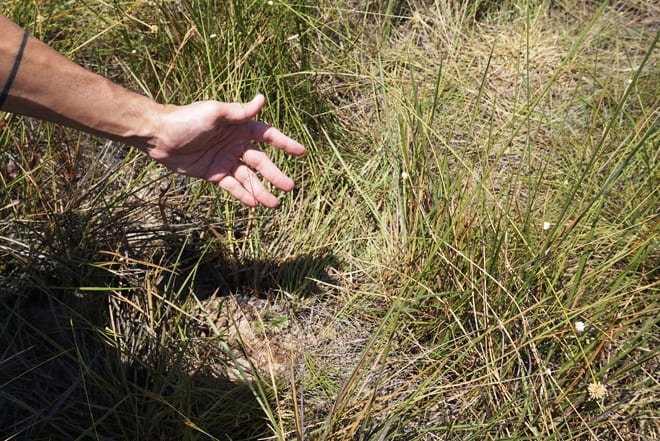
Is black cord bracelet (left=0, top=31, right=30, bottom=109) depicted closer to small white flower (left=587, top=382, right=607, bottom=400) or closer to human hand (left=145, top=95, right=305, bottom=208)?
human hand (left=145, top=95, right=305, bottom=208)

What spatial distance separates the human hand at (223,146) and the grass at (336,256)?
0.17m

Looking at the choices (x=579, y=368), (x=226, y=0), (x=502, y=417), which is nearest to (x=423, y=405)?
(x=502, y=417)

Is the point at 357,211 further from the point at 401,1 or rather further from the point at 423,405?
the point at 401,1

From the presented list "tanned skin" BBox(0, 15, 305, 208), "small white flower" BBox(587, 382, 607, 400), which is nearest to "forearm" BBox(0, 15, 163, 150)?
"tanned skin" BBox(0, 15, 305, 208)

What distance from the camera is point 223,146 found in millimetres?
1690

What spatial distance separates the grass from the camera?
4.60 feet

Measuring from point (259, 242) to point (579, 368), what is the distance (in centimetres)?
99

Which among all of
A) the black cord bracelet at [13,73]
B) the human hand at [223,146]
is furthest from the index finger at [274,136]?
the black cord bracelet at [13,73]

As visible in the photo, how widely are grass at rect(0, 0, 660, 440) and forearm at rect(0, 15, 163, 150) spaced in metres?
0.29

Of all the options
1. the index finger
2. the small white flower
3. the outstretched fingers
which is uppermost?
the index finger

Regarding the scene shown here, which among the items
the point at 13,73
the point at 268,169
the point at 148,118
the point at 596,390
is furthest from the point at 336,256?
the point at 13,73

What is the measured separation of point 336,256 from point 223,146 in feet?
1.68

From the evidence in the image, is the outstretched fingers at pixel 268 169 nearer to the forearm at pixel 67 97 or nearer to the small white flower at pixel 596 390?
the forearm at pixel 67 97

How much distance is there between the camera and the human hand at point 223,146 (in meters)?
1.51
